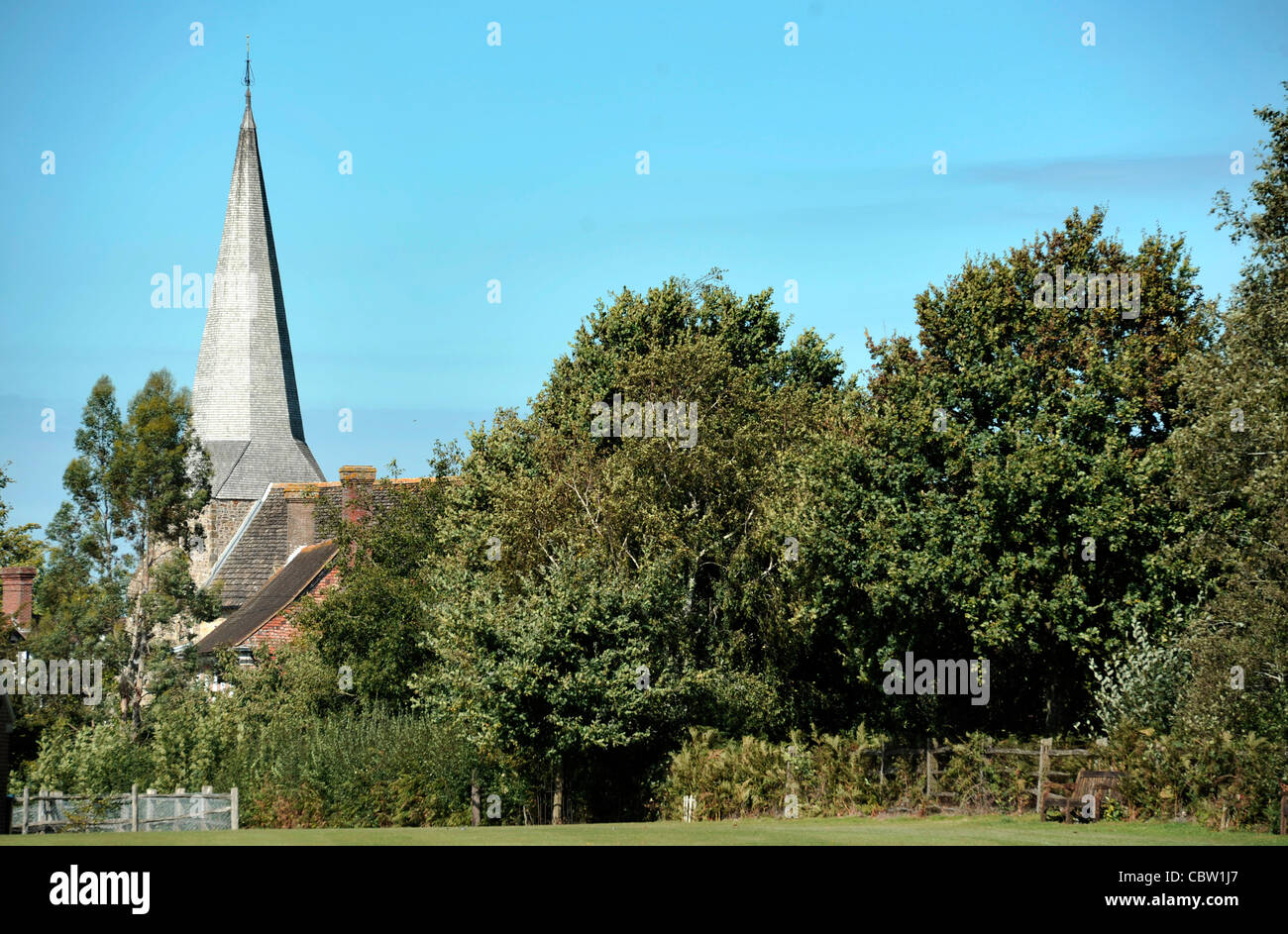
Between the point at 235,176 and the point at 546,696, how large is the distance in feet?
257

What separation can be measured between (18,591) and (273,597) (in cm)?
1136

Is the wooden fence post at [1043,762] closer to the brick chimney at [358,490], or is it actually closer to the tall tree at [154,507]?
the brick chimney at [358,490]

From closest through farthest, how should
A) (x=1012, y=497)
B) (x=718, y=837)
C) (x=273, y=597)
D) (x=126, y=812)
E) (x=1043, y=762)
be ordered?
(x=718, y=837) < (x=1043, y=762) < (x=1012, y=497) < (x=126, y=812) < (x=273, y=597)

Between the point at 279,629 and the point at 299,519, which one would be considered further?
the point at 299,519

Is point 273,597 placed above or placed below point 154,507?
below

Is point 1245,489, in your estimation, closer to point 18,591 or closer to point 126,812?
point 126,812

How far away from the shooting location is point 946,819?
1024 inches

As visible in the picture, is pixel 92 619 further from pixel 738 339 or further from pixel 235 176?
pixel 235 176

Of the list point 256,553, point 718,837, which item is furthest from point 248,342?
point 718,837

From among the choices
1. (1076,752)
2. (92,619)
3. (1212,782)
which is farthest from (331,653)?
(1212,782)

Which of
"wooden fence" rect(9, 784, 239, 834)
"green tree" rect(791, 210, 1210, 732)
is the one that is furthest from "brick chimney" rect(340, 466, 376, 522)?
"green tree" rect(791, 210, 1210, 732)

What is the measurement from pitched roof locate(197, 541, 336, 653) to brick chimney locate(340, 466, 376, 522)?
336 cm

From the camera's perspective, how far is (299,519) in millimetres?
71750

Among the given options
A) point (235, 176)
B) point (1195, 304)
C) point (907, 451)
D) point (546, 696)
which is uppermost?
point (235, 176)
